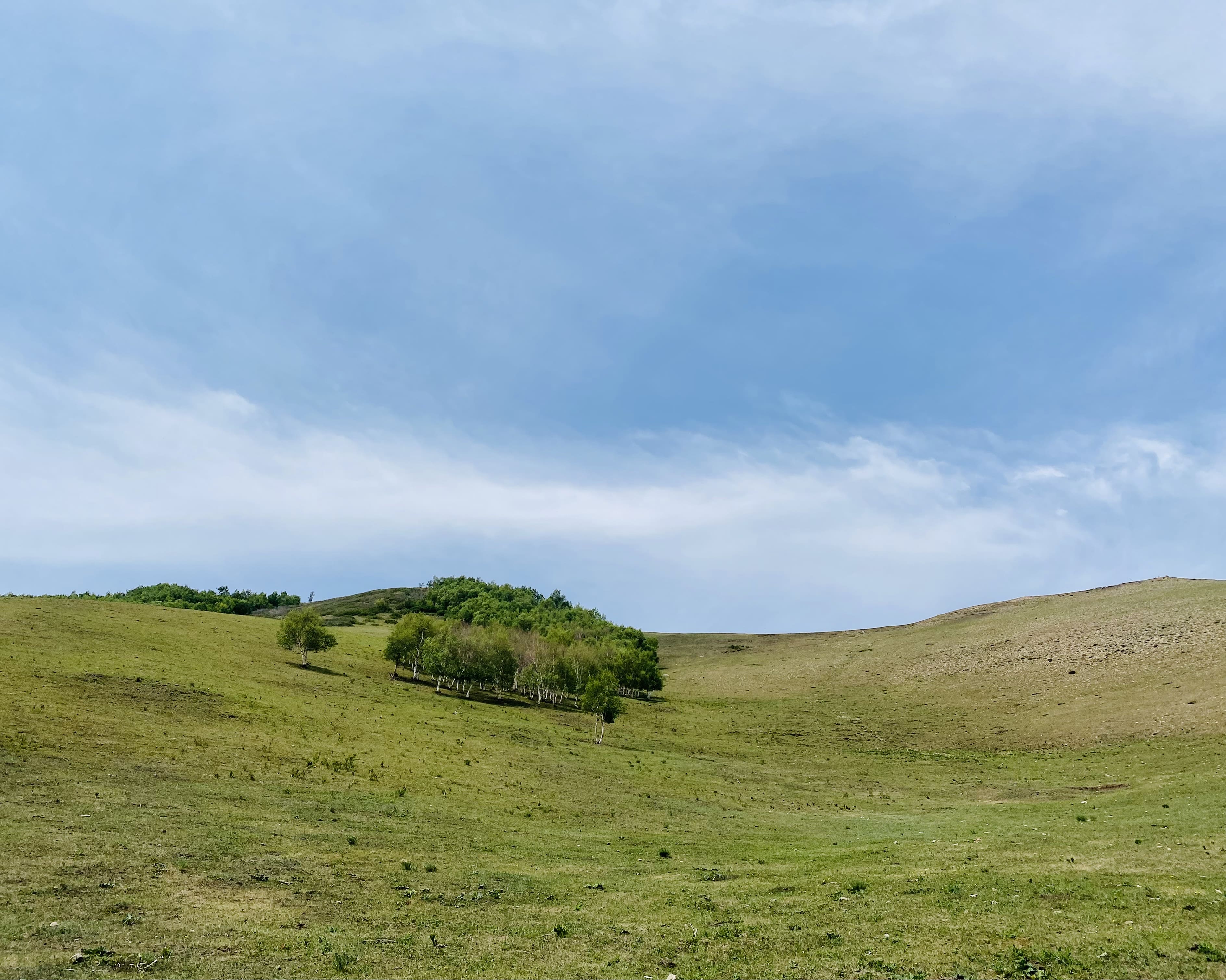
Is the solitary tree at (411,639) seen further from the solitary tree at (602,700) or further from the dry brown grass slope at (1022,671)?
the dry brown grass slope at (1022,671)

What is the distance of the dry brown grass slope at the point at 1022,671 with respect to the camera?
81.4 m

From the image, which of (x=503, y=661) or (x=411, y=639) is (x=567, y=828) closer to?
(x=503, y=661)

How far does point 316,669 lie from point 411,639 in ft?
53.0

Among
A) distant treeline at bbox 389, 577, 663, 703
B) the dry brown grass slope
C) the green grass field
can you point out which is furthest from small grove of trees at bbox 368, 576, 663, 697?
the green grass field

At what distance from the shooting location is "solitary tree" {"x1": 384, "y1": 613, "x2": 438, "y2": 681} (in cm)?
11150

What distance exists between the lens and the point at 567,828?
40.5 m

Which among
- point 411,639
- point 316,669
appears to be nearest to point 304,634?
point 316,669

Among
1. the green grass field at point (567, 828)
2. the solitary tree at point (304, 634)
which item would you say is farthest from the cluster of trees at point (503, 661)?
the green grass field at point (567, 828)

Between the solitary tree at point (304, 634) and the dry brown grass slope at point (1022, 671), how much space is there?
207ft

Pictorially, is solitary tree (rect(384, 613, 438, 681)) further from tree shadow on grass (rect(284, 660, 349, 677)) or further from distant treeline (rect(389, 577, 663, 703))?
tree shadow on grass (rect(284, 660, 349, 677))

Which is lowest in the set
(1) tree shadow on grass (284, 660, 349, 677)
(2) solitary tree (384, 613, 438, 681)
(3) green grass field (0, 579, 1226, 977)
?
(3) green grass field (0, 579, 1226, 977)

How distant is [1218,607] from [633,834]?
376ft

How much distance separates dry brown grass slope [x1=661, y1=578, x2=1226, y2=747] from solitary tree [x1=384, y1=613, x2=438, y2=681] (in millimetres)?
48657

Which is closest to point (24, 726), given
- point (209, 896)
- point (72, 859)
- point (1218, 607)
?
point (72, 859)
